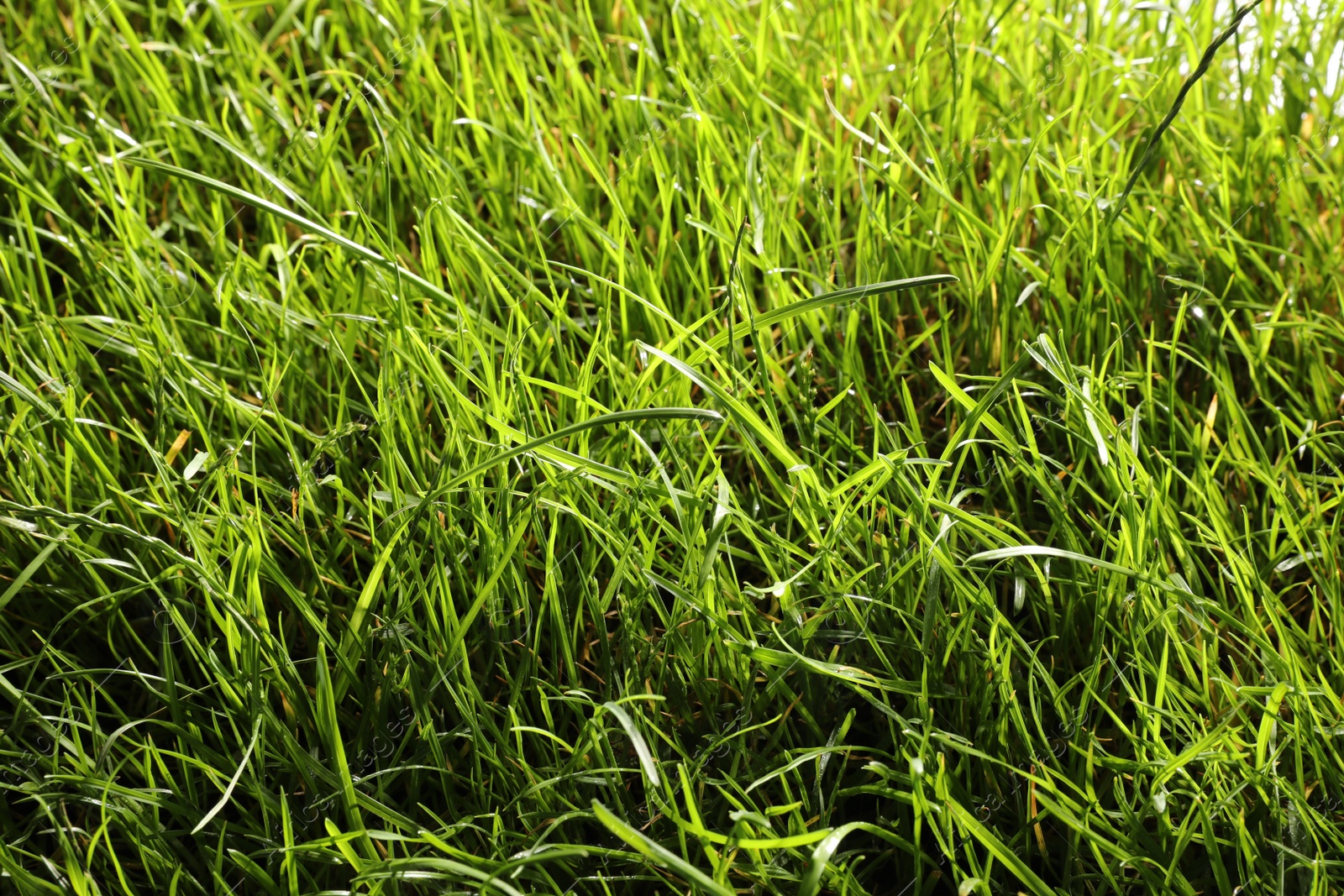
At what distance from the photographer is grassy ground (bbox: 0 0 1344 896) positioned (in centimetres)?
91

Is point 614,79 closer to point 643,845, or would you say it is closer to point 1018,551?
point 1018,551

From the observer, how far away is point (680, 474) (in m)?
1.04

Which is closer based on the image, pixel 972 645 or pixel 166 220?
pixel 972 645

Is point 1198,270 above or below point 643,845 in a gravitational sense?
above

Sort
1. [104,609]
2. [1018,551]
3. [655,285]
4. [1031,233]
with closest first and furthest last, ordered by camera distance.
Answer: [1018,551], [104,609], [655,285], [1031,233]

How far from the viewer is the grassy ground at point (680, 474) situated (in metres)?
0.91

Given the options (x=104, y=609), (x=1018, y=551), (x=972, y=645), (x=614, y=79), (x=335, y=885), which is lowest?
(x=335, y=885)

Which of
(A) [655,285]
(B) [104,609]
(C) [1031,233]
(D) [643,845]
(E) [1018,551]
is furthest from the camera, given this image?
(C) [1031,233]

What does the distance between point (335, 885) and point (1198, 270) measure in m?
1.14

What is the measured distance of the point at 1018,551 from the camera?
88 cm

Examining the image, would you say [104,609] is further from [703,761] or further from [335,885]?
[703,761]

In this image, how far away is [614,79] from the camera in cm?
142

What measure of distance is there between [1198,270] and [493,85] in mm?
917

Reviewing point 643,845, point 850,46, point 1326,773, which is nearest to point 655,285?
point 850,46
